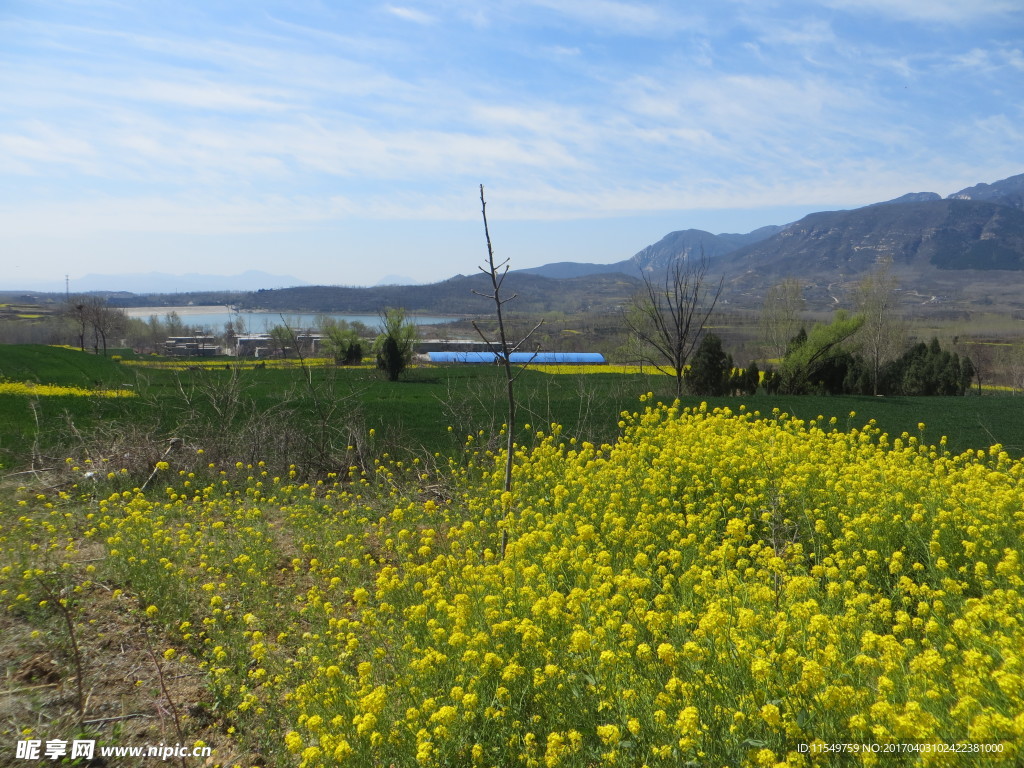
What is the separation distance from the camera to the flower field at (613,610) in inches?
109

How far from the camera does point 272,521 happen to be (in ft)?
26.6

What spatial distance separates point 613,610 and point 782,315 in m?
52.6

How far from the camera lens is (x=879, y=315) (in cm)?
4534

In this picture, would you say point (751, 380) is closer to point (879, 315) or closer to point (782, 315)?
point (879, 315)

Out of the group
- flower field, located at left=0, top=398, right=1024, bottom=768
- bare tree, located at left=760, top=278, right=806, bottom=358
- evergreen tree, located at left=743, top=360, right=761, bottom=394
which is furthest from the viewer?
bare tree, located at left=760, top=278, right=806, bottom=358

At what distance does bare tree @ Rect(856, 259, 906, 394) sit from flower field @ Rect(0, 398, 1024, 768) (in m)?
42.0

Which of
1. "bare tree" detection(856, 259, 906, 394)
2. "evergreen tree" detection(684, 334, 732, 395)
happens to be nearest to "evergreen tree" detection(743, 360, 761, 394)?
"evergreen tree" detection(684, 334, 732, 395)

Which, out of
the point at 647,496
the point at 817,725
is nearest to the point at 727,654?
the point at 817,725

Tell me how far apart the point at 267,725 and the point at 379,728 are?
1115 mm

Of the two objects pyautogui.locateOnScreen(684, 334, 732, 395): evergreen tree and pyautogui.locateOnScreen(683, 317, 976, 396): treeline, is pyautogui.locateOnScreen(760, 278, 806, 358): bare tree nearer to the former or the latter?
pyautogui.locateOnScreen(683, 317, 976, 396): treeline

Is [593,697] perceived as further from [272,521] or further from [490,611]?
[272,521]

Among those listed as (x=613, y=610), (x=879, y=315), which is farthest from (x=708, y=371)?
(x=613, y=610)

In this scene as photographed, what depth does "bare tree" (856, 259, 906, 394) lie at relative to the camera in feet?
147

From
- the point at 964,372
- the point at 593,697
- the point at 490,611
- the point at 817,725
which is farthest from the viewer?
the point at 964,372
